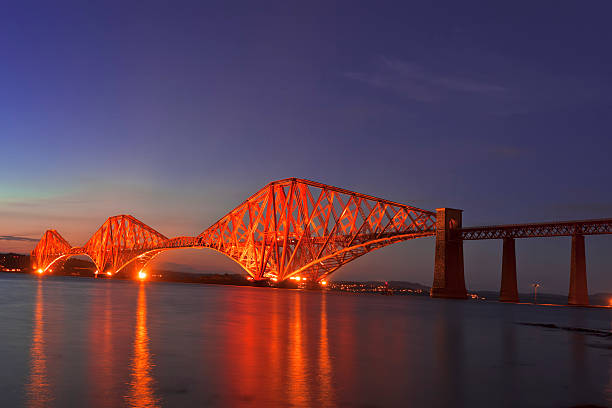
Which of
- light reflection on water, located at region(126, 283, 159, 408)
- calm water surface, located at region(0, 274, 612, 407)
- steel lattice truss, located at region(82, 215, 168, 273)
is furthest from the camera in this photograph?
steel lattice truss, located at region(82, 215, 168, 273)

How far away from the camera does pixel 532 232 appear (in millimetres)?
71750

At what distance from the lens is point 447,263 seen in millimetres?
74625

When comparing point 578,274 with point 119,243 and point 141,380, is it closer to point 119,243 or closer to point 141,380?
point 141,380

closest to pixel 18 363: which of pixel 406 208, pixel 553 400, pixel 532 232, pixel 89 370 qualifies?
pixel 89 370

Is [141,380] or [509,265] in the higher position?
[141,380]

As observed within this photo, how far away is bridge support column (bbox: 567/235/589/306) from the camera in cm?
6125

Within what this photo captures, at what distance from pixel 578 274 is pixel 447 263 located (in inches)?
685

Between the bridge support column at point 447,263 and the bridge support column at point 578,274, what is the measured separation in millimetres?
15042

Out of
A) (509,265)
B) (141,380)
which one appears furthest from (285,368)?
(509,265)

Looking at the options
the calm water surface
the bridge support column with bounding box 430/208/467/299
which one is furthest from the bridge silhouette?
the calm water surface

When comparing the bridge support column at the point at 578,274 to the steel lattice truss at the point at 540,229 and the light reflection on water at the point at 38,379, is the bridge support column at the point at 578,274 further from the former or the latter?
the light reflection on water at the point at 38,379

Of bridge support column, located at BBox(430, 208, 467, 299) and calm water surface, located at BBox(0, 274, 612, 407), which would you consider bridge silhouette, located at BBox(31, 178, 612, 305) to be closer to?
bridge support column, located at BBox(430, 208, 467, 299)

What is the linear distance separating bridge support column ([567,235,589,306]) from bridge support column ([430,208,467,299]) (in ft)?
49.4

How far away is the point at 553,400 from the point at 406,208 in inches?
3054
